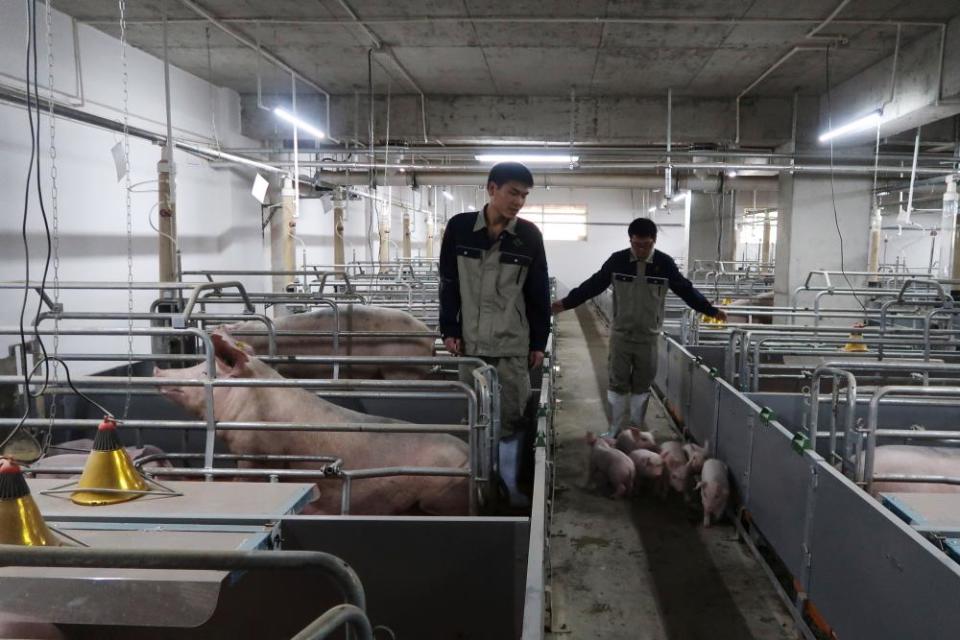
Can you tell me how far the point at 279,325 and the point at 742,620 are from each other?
12.7ft

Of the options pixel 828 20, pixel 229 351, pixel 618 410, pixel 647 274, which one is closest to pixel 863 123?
pixel 828 20

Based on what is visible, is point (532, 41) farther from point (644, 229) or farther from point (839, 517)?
point (839, 517)

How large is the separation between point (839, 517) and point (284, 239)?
7553mm

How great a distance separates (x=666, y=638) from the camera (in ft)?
9.97

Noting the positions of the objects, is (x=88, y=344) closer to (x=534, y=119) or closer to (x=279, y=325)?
(x=279, y=325)

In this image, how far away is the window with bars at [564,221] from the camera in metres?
23.9

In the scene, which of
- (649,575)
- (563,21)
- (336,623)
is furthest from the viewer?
(563,21)

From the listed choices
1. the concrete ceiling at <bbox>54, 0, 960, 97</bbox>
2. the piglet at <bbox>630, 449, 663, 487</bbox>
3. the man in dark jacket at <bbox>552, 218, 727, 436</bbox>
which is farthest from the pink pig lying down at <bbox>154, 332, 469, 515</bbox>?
the concrete ceiling at <bbox>54, 0, 960, 97</bbox>

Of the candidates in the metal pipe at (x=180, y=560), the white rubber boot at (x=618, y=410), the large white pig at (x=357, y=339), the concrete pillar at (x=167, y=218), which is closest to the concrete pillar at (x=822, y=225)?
the white rubber boot at (x=618, y=410)

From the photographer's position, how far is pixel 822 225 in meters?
9.14

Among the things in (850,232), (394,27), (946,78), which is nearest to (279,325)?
(394,27)

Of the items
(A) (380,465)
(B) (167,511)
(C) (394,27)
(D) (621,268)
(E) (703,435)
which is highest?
(C) (394,27)

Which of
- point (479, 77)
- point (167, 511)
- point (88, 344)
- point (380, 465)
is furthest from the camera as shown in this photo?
point (479, 77)

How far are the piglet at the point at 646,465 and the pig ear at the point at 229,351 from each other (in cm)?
279
